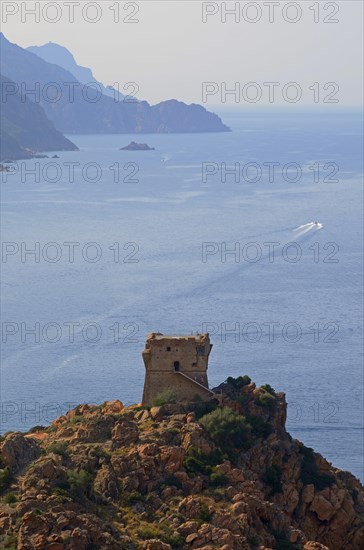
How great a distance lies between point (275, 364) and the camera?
3423 inches

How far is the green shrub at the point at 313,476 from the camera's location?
46.4 metres

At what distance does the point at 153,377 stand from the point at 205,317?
5110cm

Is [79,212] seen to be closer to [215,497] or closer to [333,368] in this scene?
[333,368]

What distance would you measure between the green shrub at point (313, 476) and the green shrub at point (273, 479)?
4.28ft

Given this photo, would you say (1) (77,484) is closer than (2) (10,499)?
No

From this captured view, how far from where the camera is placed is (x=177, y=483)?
136ft

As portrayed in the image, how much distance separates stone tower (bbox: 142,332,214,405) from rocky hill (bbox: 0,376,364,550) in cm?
79

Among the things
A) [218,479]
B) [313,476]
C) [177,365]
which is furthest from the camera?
[177,365]

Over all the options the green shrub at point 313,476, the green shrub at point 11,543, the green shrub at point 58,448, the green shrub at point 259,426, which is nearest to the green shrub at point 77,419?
the green shrub at point 58,448

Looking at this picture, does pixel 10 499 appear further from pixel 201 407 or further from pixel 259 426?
pixel 259 426

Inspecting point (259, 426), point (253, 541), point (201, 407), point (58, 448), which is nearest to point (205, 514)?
point (253, 541)

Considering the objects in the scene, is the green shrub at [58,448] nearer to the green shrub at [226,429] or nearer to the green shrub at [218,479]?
the green shrub at [218,479]

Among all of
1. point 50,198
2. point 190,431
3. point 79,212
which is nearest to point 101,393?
point 190,431

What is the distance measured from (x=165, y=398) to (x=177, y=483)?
22.9 feet
